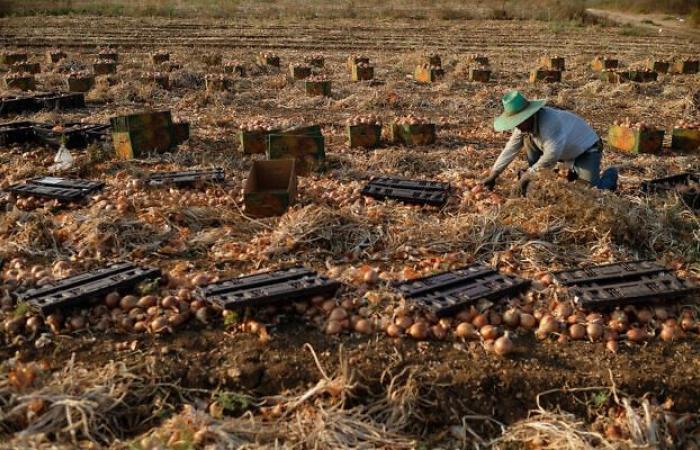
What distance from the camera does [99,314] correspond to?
400 centimetres

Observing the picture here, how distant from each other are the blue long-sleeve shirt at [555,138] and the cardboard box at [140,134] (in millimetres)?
4307

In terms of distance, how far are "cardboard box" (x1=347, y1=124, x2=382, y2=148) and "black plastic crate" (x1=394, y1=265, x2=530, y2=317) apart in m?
4.11

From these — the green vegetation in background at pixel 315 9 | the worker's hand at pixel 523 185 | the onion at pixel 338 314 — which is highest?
the green vegetation in background at pixel 315 9

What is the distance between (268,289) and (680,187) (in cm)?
415

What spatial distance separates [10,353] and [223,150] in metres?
4.69

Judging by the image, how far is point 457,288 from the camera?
412cm

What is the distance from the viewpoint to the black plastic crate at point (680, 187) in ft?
18.6

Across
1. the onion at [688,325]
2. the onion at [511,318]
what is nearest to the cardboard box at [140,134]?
the onion at [511,318]

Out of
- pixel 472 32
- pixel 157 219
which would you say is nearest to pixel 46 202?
pixel 157 219

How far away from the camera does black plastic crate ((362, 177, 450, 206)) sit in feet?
19.2

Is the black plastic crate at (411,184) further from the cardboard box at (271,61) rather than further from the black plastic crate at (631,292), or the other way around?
the cardboard box at (271,61)

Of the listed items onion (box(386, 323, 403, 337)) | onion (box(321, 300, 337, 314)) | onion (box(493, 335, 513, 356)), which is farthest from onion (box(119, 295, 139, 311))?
onion (box(493, 335, 513, 356))

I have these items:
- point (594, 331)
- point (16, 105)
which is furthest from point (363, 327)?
point (16, 105)

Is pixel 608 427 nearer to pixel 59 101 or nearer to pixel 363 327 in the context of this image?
pixel 363 327
